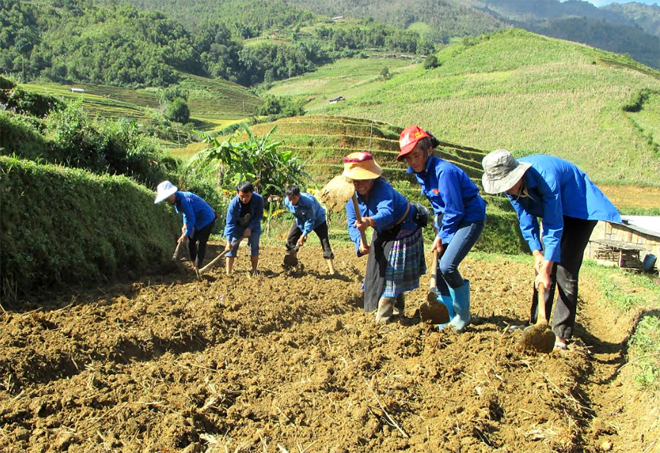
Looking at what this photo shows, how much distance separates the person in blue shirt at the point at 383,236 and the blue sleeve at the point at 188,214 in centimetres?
275

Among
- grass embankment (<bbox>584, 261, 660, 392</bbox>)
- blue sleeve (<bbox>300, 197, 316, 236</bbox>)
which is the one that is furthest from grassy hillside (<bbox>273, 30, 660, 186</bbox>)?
blue sleeve (<bbox>300, 197, 316, 236</bbox>)

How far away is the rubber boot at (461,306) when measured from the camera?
4844 mm

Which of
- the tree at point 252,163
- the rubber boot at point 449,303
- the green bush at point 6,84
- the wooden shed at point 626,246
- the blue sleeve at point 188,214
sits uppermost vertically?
the green bush at point 6,84

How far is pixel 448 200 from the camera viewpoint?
4438 mm

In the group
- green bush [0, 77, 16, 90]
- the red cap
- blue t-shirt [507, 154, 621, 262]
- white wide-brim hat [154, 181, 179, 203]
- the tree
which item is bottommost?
the tree

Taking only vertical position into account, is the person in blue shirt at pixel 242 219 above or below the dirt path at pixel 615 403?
above

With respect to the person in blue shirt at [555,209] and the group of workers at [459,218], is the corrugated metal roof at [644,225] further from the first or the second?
the person in blue shirt at [555,209]

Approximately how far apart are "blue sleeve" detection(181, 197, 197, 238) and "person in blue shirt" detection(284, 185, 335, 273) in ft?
4.25

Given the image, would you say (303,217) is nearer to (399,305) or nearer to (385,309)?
(399,305)

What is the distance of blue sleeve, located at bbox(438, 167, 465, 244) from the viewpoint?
4.41 m

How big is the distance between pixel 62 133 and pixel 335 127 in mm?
18715

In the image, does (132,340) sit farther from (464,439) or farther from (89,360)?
(464,439)

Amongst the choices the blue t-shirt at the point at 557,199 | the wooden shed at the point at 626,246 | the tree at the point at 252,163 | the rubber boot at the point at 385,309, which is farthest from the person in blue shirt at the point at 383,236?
the wooden shed at the point at 626,246

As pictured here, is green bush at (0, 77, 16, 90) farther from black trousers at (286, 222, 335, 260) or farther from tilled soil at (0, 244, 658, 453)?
tilled soil at (0, 244, 658, 453)
